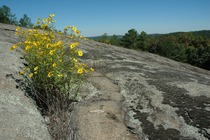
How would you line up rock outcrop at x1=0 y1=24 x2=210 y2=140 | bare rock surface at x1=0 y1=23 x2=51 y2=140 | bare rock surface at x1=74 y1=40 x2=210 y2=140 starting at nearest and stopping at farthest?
1. bare rock surface at x1=0 y1=23 x2=51 y2=140
2. rock outcrop at x1=0 y1=24 x2=210 y2=140
3. bare rock surface at x1=74 y1=40 x2=210 y2=140

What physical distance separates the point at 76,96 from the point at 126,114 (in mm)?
1097

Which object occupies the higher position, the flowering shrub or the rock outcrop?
the flowering shrub

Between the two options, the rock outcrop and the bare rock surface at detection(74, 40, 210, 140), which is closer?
the rock outcrop

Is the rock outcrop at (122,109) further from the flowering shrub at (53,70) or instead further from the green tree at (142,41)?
the green tree at (142,41)

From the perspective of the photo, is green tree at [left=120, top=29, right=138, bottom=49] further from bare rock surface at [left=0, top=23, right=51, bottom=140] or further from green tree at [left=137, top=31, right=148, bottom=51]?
bare rock surface at [left=0, top=23, right=51, bottom=140]

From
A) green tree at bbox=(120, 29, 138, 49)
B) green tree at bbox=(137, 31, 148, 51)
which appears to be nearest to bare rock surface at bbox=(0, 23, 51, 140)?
green tree at bbox=(120, 29, 138, 49)

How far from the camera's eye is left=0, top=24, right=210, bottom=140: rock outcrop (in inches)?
134

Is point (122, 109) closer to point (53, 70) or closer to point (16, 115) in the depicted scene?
point (53, 70)

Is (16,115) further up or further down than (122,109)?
further up

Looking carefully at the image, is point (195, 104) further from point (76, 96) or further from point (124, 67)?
point (124, 67)

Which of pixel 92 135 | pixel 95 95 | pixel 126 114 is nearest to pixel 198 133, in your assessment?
pixel 126 114

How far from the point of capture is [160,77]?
613cm

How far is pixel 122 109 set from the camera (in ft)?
14.2

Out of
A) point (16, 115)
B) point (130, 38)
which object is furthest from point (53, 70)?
point (130, 38)
